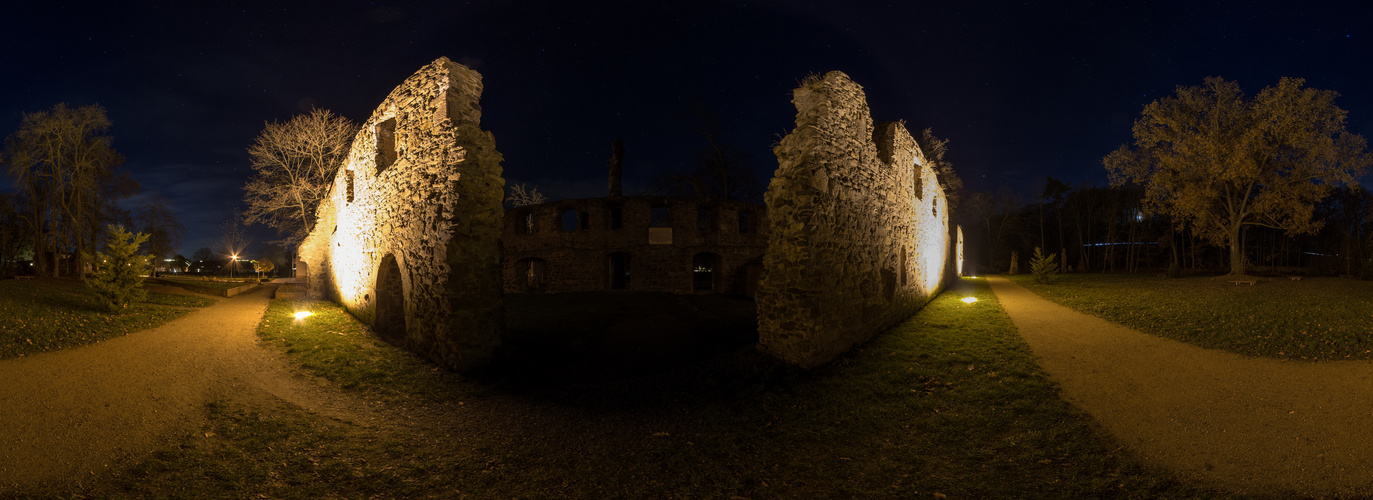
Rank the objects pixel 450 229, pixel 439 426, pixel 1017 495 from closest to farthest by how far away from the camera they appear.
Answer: pixel 1017 495 → pixel 439 426 → pixel 450 229

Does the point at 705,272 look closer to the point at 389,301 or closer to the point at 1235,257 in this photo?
the point at 389,301

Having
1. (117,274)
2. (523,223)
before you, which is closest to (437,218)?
(117,274)

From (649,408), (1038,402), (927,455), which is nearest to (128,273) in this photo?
(649,408)

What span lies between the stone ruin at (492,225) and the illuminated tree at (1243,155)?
17.7m

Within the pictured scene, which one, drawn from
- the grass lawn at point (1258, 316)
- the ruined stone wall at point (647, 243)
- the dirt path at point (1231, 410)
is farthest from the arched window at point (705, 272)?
the dirt path at point (1231, 410)

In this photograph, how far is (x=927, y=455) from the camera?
4547 millimetres

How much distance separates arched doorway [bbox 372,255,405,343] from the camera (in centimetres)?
1005

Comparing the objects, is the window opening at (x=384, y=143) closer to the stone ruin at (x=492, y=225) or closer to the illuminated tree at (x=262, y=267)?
the stone ruin at (x=492, y=225)

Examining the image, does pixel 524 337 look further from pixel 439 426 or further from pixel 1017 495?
pixel 1017 495

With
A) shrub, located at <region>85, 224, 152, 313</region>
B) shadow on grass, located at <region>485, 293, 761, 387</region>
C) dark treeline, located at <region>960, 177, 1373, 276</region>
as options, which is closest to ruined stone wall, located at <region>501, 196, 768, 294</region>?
shadow on grass, located at <region>485, 293, 761, 387</region>

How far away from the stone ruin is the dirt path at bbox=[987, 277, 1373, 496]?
124 inches

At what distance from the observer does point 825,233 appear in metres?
7.53

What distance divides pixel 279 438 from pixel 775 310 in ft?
20.8

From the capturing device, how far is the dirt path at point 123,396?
3.98 m
